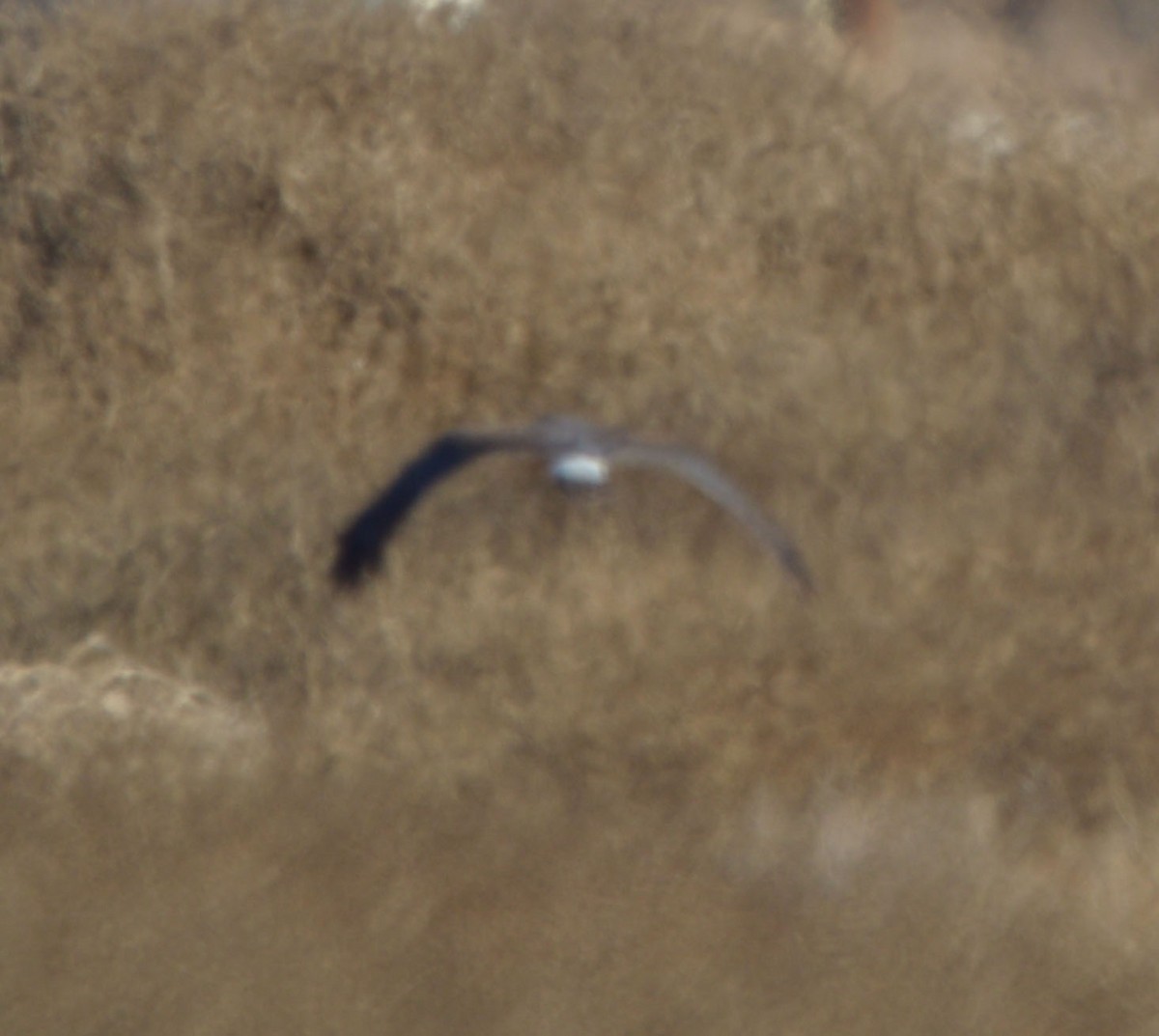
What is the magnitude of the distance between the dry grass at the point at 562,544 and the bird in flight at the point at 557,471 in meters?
0.06

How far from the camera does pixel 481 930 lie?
371 cm

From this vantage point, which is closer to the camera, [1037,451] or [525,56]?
[1037,451]

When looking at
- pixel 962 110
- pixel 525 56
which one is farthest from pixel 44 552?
pixel 962 110

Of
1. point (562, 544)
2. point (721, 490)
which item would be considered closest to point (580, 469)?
point (562, 544)

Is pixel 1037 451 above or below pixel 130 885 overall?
above

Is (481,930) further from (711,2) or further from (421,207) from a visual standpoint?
(711,2)


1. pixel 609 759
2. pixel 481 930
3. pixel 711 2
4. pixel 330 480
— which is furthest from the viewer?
pixel 711 2

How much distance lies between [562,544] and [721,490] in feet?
1.23

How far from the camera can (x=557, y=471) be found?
4043 millimetres

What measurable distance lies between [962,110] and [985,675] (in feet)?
4.67

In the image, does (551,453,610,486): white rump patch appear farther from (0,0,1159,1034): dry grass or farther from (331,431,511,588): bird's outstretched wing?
(331,431,511,588): bird's outstretched wing

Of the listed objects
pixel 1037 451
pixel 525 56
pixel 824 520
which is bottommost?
pixel 824 520

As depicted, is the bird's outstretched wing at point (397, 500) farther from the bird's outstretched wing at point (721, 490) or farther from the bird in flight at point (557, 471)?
the bird's outstretched wing at point (721, 490)

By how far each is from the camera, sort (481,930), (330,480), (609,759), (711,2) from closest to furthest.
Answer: (481,930), (609,759), (330,480), (711,2)
